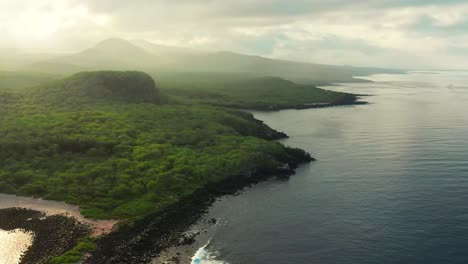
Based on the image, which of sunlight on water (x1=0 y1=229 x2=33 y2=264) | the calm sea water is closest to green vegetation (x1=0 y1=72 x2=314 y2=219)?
the calm sea water

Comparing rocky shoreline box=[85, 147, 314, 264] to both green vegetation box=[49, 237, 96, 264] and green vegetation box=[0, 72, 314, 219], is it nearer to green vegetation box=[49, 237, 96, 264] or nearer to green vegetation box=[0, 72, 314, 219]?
green vegetation box=[49, 237, 96, 264]

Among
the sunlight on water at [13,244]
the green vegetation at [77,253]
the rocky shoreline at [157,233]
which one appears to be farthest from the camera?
the rocky shoreline at [157,233]

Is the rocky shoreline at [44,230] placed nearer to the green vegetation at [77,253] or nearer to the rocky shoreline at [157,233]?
the green vegetation at [77,253]

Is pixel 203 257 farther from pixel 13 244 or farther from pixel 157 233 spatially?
pixel 13 244

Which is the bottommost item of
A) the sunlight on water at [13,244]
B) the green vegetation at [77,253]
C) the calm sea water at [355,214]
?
the sunlight on water at [13,244]

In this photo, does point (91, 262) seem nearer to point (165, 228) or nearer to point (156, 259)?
point (156, 259)

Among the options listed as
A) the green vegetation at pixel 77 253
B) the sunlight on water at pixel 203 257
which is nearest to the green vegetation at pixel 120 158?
the green vegetation at pixel 77 253
